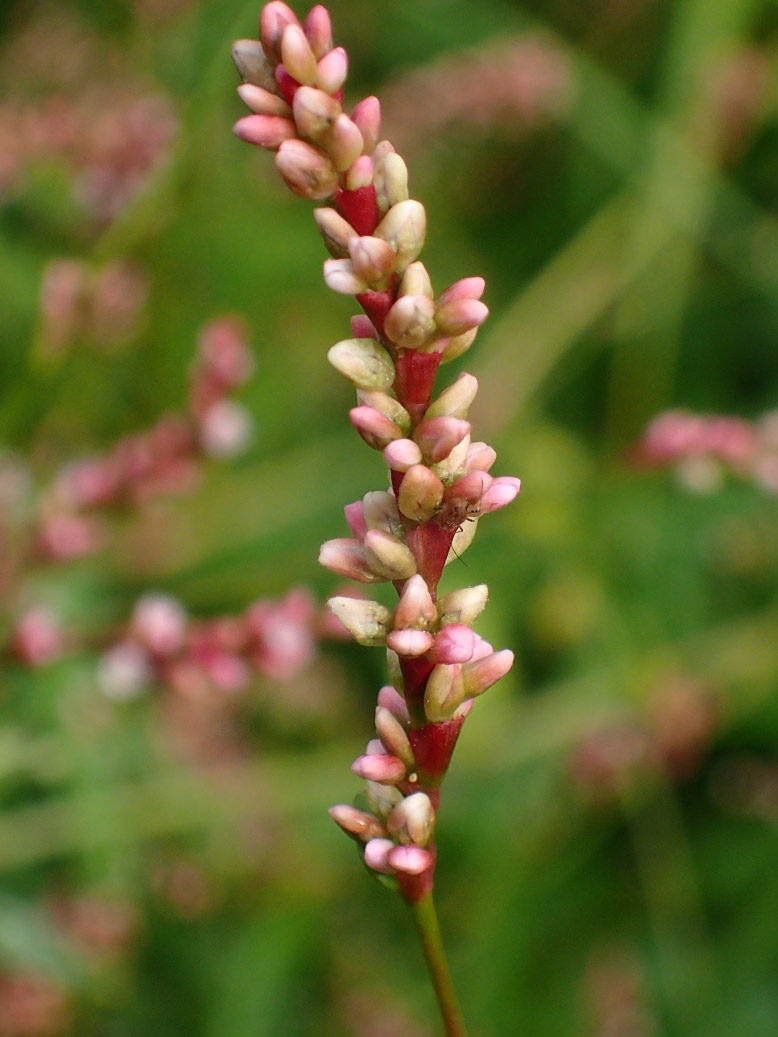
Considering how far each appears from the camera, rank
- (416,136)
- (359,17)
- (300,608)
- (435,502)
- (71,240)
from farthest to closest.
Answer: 1. (359,17)
2. (416,136)
3. (71,240)
4. (300,608)
5. (435,502)

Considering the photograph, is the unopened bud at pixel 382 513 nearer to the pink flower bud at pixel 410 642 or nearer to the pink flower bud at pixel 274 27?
the pink flower bud at pixel 410 642

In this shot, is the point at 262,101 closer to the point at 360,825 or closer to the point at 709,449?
the point at 360,825

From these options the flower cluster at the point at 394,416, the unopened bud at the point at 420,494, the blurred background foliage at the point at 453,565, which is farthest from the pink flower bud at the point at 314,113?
the blurred background foliage at the point at 453,565

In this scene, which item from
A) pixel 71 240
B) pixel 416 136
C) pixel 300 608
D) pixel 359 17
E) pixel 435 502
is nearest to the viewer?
pixel 435 502

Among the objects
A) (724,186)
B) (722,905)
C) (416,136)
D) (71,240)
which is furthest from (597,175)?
(722,905)

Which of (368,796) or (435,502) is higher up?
(435,502)

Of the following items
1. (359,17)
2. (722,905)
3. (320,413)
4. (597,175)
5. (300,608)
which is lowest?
(722,905)

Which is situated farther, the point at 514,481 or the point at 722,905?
the point at 722,905

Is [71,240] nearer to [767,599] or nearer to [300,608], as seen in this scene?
[300,608]
